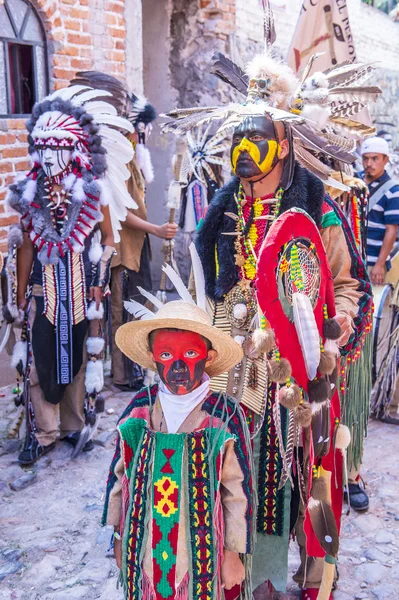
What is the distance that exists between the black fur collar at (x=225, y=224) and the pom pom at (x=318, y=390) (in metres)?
0.61

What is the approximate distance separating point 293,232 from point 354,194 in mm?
1618

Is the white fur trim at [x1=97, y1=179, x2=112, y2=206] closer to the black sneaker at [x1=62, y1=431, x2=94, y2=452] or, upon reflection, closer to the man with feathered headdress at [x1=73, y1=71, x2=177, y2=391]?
the man with feathered headdress at [x1=73, y1=71, x2=177, y2=391]

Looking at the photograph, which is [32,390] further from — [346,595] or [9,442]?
[346,595]

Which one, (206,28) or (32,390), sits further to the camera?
(206,28)

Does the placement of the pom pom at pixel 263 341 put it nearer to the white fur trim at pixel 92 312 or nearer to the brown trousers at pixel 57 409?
the white fur trim at pixel 92 312

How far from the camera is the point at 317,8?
18.2 feet

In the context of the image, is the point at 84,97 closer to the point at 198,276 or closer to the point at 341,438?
the point at 198,276

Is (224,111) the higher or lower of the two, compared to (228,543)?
higher

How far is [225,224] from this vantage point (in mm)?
2871

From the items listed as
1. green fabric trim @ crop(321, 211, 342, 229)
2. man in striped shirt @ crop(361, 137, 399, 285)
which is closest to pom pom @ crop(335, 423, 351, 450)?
green fabric trim @ crop(321, 211, 342, 229)

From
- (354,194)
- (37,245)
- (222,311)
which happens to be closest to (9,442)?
(37,245)

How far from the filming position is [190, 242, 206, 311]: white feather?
2665mm

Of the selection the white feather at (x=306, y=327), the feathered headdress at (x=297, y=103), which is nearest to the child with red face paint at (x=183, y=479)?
the white feather at (x=306, y=327)

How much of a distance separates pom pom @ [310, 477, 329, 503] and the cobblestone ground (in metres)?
0.83
